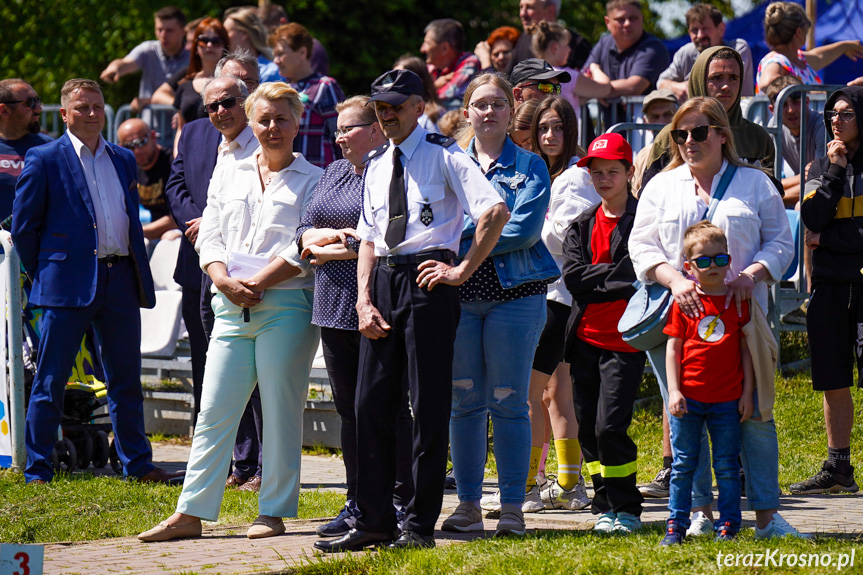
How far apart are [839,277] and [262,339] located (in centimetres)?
367

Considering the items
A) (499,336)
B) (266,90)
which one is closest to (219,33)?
(266,90)

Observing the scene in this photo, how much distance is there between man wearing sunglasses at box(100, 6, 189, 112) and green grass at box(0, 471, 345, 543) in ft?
23.3

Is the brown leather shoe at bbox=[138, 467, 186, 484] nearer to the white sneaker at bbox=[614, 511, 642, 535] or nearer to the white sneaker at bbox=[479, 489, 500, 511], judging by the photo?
the white sneaker at bbox=[479, 489, 500, 511]

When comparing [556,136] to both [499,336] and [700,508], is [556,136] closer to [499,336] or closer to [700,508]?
[499,336]

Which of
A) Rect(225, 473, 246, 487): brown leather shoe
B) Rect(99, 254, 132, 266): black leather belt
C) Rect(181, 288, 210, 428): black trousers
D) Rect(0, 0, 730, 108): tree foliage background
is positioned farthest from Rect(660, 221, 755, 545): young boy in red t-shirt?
Rect(0, 0, 730, 108): tree foliage background

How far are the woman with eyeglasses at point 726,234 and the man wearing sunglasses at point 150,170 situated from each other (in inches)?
286

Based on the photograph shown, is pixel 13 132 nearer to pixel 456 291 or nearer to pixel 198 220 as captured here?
pixel 198 220

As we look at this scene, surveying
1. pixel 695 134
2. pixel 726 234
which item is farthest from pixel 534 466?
pixel 695 134

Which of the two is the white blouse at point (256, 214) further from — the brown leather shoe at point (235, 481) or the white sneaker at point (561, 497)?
the brown leather shoe at point (235, 481)

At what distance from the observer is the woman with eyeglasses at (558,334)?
7105 millimetres

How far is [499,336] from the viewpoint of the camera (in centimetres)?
619

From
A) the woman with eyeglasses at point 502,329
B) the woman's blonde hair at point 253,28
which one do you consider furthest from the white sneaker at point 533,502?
the woman's blonde hair at point 253,28

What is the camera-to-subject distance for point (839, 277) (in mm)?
7754

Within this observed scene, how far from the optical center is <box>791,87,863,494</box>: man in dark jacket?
7.69 m
